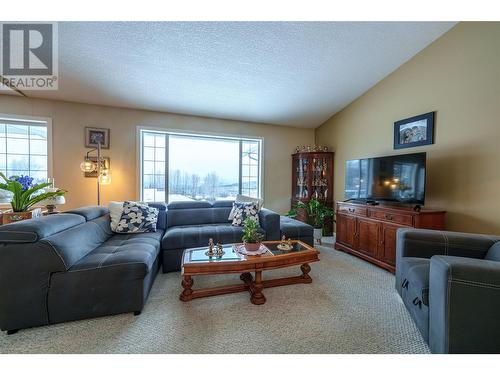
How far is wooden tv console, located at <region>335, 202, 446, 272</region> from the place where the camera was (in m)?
2.33

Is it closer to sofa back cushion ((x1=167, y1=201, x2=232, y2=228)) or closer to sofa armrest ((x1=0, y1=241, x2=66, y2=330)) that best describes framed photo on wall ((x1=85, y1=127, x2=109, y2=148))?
sofa back cushion ((x1=167, y1=201, x2=232, y2=228))

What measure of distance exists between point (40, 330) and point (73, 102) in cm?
341

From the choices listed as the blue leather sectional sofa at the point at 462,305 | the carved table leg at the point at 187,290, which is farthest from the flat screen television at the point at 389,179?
the carved table leg at the point at 187,290

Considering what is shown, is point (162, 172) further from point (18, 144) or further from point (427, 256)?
point (427, 256)

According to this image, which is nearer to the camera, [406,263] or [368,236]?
[406,263]

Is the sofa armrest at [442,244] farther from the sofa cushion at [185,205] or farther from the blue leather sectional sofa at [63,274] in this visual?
the sofa cushion at [185,205]

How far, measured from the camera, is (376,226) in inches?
107

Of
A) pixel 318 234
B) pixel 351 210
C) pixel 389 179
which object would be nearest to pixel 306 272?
pixel 351 210

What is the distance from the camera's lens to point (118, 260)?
5.51 feet

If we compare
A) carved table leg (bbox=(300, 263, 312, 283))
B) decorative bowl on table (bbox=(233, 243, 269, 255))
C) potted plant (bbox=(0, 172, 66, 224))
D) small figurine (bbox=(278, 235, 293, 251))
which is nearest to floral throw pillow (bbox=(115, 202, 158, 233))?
potted plant (bbox=(0, 172, 66, 224))

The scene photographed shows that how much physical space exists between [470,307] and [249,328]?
4.28ft

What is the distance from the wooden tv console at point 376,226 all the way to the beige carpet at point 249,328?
64cm

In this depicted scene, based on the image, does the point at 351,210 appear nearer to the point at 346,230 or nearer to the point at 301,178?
the point at 346,230
